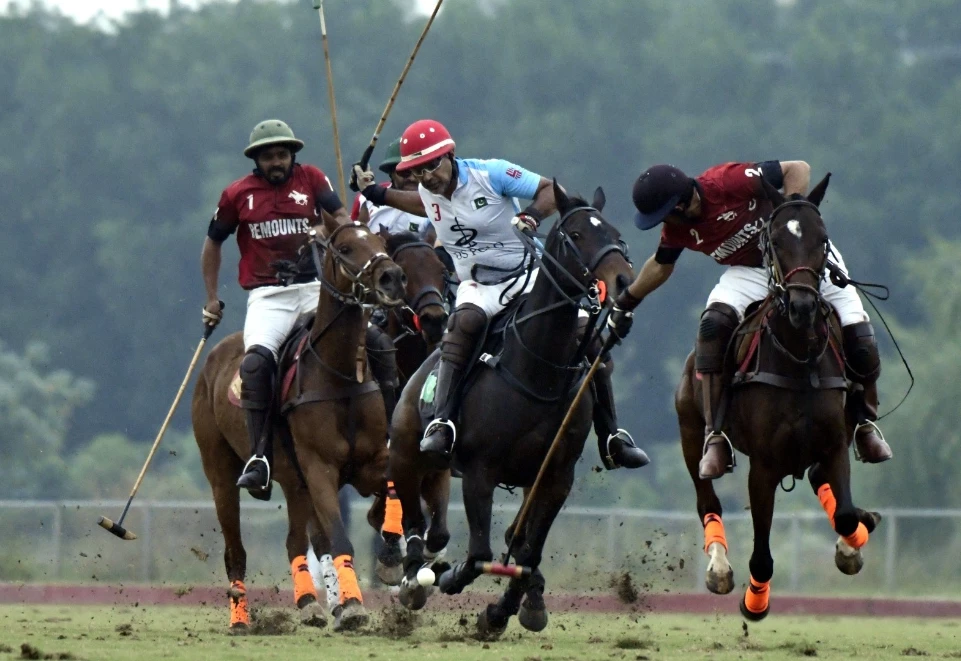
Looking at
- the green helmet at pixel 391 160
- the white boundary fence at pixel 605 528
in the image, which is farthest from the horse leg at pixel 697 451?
the white boundary fence at pixel 605 528

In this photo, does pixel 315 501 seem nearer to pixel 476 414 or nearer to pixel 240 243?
pixel 476 414

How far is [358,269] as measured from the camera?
34.0 feet

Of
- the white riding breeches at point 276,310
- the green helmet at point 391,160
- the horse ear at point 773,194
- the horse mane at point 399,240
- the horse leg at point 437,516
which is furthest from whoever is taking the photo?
the green helmet at point 391,160

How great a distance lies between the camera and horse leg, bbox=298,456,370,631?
1015cm

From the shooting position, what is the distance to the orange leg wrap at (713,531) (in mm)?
10664

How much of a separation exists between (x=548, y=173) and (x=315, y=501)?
35.2 meters

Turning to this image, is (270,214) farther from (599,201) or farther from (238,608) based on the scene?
(599,201)

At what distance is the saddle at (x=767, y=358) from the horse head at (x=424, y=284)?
1.68 m

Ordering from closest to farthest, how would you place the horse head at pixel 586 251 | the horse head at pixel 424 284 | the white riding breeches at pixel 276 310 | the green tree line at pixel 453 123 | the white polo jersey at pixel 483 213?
the horse head at pixel 586 251 < the white polo jersey at pixel 483 213 < the horse head at pixel 424 284 < the white riding breeches at pixel 276 310 < the green tree line at pixel 453 123

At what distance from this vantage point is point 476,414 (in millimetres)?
9883

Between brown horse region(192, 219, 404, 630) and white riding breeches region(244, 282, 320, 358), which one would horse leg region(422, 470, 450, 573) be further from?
white riding breeches region(244, 282, 320, 358)

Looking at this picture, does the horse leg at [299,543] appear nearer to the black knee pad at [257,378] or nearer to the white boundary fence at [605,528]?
the black knee pad at [257,378]

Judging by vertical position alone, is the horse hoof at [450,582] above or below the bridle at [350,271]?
below

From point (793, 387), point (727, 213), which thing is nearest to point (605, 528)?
point (727, 213)
